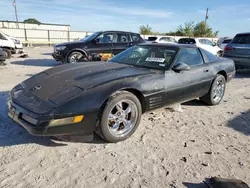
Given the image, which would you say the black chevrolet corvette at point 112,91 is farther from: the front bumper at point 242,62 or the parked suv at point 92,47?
the parked suv at point 92,47

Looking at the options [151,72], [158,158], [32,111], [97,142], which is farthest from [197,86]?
[32,111]

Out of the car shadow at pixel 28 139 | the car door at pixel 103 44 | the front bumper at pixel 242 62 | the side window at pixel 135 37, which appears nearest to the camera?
the car shadow at pixel 28 139

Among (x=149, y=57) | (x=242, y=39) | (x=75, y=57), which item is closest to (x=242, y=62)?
(x=242, y=39)

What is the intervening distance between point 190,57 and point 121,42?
6.41 m

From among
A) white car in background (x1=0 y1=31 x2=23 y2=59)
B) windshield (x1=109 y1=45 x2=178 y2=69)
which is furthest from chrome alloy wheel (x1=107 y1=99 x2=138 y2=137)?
white car in background (x1=0 y1=31 x2=23 y2=59)

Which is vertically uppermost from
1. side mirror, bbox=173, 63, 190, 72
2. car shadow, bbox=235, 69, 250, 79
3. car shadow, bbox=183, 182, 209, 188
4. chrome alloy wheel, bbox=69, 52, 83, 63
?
side mirror, bbox=173, 63, 190, 72

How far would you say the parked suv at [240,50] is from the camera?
845 centimetres

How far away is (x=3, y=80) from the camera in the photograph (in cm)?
679

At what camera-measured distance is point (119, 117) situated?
3.20m

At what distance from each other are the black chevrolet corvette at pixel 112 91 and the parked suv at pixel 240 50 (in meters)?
4.64

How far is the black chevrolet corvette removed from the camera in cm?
270

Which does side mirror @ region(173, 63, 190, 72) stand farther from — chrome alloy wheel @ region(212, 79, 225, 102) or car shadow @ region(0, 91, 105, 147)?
car shadow @ region(0, 91, 105, 147)

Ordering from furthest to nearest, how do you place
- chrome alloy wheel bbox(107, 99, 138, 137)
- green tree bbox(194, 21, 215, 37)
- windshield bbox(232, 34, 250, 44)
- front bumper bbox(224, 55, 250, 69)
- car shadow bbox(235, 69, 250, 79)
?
green tree bbox(194, 21, 215, 37), car shadow bbox(235, 69, 250, 79), windshield bbox(232, 34, 250, 44), front bumper bbox(224, 55, 250, 69), chrome alloy wheel bbox(107, 99, 138, 137)

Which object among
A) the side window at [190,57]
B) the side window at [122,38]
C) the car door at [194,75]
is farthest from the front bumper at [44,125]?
the side window at [122,38]
